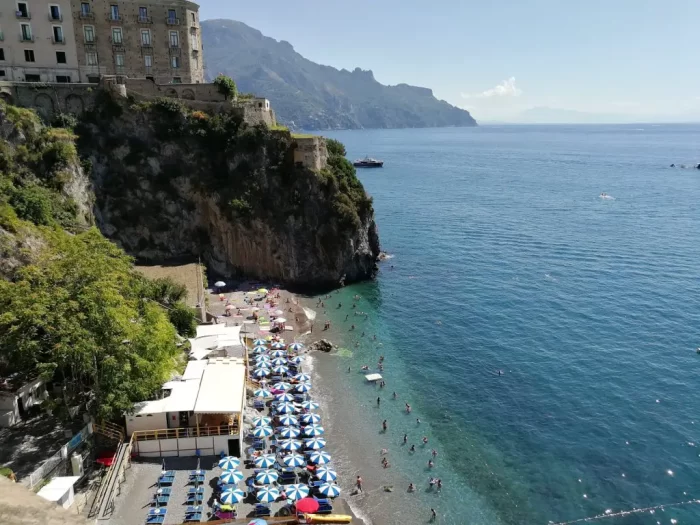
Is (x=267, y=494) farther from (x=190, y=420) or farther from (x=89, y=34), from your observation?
(x=89, y=34)

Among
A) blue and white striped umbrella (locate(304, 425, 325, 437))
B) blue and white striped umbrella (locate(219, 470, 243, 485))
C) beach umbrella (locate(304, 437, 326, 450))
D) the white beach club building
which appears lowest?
beach umbrella (locate(304, 437, 326, 450))

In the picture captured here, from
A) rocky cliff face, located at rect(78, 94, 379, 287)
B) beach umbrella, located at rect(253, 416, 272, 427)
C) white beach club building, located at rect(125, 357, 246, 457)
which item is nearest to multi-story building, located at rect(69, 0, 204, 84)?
rocky cliff face, located at rect(78, 94, 379, 287)

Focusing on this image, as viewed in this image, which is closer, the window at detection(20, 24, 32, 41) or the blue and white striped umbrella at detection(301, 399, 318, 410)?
the blue and white striped umbrella at detection(301, 399, 318, 410)

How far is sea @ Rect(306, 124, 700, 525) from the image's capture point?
30.1 meters

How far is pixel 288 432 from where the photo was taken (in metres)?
33.7

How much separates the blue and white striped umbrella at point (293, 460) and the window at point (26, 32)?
57.0 m

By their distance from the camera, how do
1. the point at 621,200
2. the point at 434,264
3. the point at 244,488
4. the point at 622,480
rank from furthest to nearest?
the point at 621,200, the point at 434,264, the point at 622,480, the point at 244,488

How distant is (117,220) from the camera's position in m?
62.4

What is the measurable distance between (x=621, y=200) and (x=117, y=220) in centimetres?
9866

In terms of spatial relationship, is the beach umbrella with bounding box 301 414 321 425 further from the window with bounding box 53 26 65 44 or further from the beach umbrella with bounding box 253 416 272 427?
the window with bounding box 53 26 65 44

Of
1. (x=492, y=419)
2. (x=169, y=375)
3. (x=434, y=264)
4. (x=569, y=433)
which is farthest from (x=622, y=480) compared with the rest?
(x=434, y=264)

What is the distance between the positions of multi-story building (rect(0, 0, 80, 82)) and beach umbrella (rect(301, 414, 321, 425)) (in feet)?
172

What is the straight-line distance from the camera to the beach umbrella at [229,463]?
→ 2866 cm

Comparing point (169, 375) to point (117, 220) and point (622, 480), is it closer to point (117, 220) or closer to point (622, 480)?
point (622, 480)
